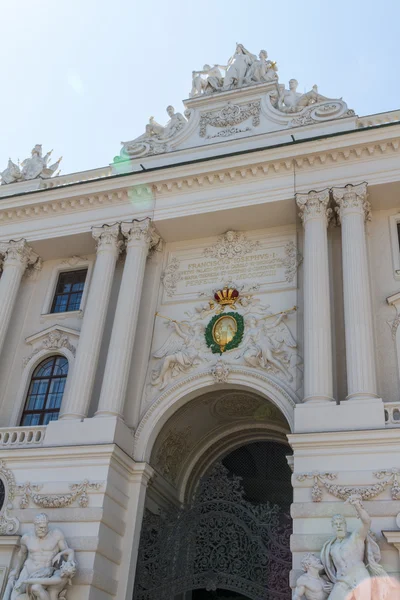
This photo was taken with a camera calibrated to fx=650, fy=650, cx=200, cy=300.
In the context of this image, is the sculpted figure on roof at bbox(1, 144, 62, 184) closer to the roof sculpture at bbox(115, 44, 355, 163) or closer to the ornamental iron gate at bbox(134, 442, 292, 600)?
the roof sculpture at bbox(115, 44, 355, 163)

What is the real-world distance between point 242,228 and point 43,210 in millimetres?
6196

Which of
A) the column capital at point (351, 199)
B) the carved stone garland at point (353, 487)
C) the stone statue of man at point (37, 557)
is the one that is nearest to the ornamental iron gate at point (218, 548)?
the carved stone garland at point (353, 487)

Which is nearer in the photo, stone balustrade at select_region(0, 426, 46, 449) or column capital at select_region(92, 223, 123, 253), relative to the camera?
stone balustrade at select_region(0, 426, 46, 449)

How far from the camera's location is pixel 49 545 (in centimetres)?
1317

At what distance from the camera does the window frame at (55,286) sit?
18891 mm

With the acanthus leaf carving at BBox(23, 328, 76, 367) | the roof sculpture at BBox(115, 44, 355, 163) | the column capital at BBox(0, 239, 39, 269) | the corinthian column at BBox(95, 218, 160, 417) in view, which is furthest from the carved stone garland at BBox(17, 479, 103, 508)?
the roof sculpture at BBox(115, 44, 355, 163)

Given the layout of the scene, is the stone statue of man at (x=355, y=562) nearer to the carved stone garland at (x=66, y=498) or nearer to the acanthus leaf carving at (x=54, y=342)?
the carved stone garland at (x=66, y=498)

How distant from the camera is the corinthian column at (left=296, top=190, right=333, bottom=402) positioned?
1412cm

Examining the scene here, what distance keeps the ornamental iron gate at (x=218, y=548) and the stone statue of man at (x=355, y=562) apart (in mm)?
1993

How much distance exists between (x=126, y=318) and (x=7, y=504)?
525 cm

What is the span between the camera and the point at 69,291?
19828mm

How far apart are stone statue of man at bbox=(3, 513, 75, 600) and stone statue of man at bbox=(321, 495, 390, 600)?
5114 millimetres

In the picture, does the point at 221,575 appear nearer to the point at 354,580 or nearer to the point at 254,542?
the point at 254,542

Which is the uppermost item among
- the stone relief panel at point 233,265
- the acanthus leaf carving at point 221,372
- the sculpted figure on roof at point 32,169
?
the sculpted figure on roof at point 32,169
